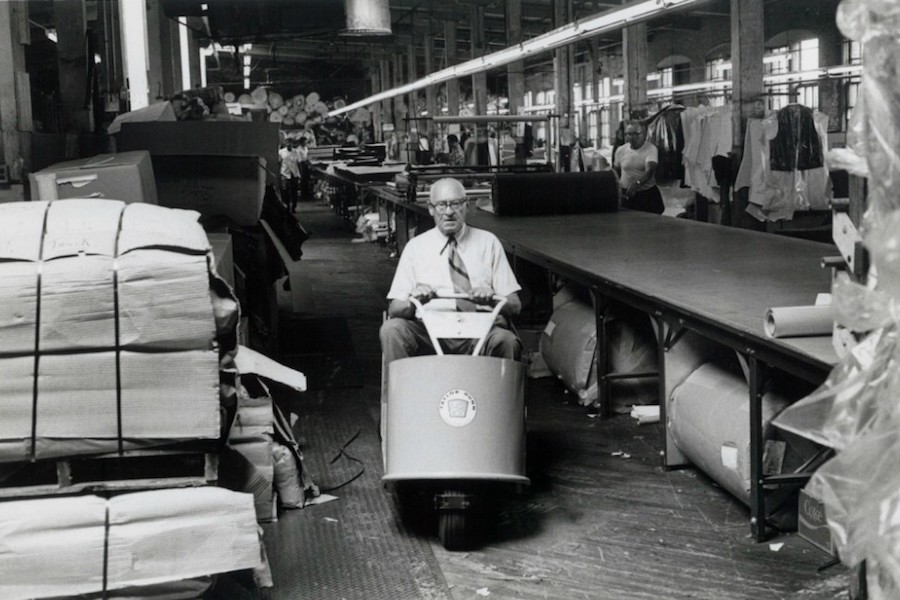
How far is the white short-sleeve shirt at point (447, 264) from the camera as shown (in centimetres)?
493

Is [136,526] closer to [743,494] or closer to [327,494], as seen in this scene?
[327,494]

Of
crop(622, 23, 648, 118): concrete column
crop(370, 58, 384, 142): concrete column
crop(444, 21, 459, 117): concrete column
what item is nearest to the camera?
crop(622, 23, 648, 118): concrete column

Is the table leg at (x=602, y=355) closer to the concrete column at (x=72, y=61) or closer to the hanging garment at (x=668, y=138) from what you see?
the concrete column at (x=72, y=61)

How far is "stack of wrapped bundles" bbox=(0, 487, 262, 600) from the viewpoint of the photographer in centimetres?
335

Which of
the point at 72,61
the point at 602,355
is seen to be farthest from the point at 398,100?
the point at 602,355

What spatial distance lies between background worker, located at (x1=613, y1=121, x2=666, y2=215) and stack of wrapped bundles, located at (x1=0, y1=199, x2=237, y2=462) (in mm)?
8093

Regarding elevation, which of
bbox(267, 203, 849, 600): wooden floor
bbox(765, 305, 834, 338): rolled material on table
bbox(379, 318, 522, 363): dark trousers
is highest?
bbox(765, 305, 834, 338): rolled material on table

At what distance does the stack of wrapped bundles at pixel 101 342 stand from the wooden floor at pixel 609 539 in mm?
849

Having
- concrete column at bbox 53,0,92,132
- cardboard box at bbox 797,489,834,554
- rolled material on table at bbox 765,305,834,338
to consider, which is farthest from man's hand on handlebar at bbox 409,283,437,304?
concrete column at bbox 53,0,92,132

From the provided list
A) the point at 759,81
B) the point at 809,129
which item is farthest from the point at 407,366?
the point at 759,81

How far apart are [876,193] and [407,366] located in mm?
2078

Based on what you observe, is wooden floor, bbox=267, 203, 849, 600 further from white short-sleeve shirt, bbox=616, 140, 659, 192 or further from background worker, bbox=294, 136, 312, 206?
background worker, bbox=294, 136, 312, 206

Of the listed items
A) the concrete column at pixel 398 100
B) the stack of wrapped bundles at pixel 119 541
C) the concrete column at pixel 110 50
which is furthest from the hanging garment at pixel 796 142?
the concrete column at pixel 398 100

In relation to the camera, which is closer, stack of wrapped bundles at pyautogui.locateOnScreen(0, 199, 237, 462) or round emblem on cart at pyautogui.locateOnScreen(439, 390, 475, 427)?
stack of wrapped bundles at pyautogui.locateOnScreen(0, 199, 237, 462)
